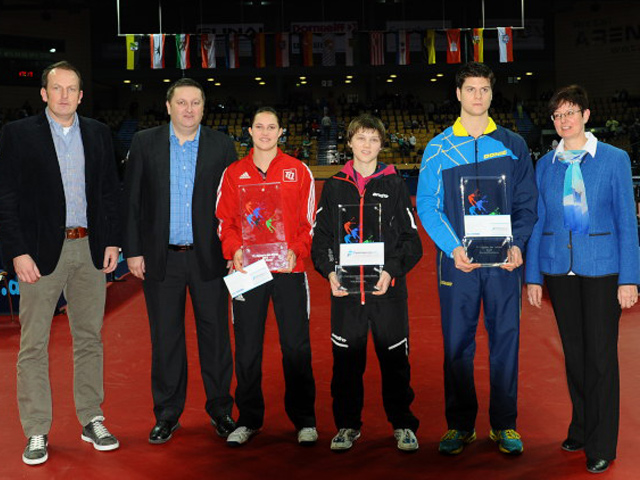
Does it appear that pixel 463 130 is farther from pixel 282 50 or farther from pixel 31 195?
pixel 282 50

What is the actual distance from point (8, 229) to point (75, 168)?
39 centimetres

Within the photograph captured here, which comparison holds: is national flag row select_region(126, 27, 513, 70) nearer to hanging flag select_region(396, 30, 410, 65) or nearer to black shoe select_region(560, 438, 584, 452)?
hanging flag select_region(396, 30, 410, 65)

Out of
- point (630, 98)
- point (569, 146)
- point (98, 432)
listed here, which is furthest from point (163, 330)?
point (630, 98)

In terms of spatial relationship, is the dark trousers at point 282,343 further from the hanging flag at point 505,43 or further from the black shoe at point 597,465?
the hanging flag at point 505,43

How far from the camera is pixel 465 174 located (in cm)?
289

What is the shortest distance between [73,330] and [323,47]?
21401 mm

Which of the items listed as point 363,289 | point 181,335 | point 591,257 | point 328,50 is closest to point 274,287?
point 363,289

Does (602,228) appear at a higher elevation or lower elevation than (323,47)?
lower

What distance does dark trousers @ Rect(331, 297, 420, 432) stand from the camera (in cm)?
294

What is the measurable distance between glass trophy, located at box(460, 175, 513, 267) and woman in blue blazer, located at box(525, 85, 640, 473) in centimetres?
21

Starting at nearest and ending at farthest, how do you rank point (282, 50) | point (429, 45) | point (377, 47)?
point (429, 45), point (377, 47), point (282, 50)

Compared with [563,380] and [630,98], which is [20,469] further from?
[630,98]

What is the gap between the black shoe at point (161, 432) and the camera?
3.09 m

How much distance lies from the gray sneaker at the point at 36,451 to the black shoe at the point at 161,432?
1.50 feet
